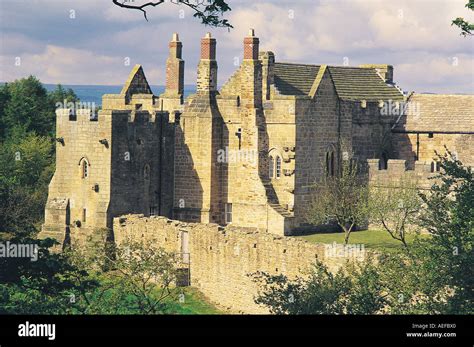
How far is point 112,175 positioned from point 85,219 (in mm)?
2105

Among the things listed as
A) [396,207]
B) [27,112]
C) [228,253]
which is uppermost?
[27,112]

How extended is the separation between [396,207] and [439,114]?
8890 mm

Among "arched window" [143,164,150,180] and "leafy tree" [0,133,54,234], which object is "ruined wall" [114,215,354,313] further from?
"leafy tree" [0,133,54,234]

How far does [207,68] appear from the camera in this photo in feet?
194

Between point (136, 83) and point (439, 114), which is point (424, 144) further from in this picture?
point (136, 83)

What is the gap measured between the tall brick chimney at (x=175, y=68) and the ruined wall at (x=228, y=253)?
877 centimetres

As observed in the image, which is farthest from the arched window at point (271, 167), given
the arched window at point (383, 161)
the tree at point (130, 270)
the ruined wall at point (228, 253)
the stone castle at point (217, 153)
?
the arched window at point (383, 161)

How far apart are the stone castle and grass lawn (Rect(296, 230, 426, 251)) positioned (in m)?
1.23

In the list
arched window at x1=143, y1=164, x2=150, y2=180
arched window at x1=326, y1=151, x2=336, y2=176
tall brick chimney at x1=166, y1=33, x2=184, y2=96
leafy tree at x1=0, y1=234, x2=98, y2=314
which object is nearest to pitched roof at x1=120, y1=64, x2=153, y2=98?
tall brick chimney at x1=166, y1=33, x2=184, y2=96

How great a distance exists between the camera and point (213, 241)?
5262cm

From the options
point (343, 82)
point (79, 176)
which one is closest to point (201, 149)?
point (79, 176)

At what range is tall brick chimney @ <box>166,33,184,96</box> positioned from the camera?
63562mm

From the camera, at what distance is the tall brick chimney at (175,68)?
209 ft
